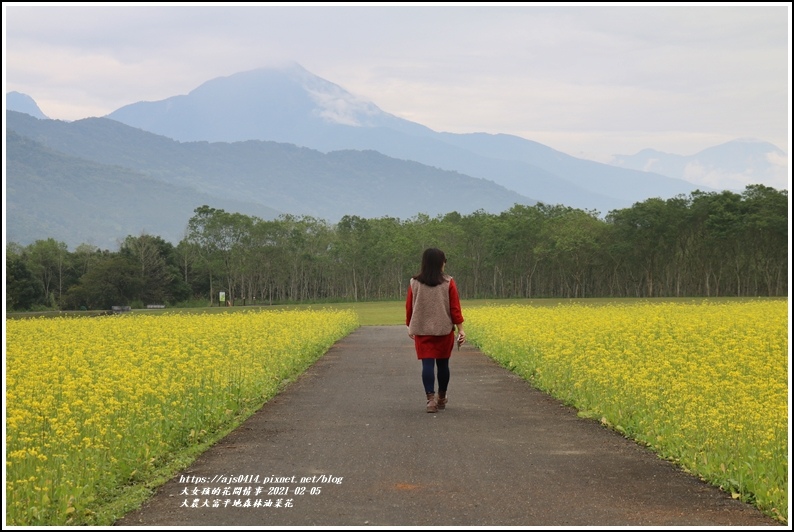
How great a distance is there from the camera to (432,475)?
836 centimetres

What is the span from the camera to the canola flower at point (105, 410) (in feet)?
24.0

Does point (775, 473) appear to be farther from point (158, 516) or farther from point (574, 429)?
point (158, 516)

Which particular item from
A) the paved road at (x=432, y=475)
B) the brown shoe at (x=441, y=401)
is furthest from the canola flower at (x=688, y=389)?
the brown shoe at (x=441, y=401)

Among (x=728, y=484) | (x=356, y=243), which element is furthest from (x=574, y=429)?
(x=356, y=243)

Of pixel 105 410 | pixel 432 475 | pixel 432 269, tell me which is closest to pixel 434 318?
pixel 432 269

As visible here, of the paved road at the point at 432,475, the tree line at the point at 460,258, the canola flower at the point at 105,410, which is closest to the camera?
the paved road at the point at 432,475

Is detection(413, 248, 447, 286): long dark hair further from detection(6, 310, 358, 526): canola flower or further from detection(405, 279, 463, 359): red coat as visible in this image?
detection(6, 310, 358, 526): canola flower

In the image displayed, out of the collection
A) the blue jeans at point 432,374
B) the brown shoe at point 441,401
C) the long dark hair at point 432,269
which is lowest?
the brown shoe at point 441,401

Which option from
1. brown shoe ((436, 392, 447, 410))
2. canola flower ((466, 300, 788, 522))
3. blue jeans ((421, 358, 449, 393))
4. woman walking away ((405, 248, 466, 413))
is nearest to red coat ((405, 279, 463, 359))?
woman walking away ((405, 248, 466, 413))

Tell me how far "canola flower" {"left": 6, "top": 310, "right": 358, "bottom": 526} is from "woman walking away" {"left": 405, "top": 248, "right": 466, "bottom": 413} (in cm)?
278

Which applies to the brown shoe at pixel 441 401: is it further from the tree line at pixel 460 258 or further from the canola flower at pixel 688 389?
the tree line at pixel 460 258

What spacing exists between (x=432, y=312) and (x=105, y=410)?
5222mm

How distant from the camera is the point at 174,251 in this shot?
112875 mm

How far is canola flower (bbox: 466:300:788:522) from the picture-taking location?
8.27m
